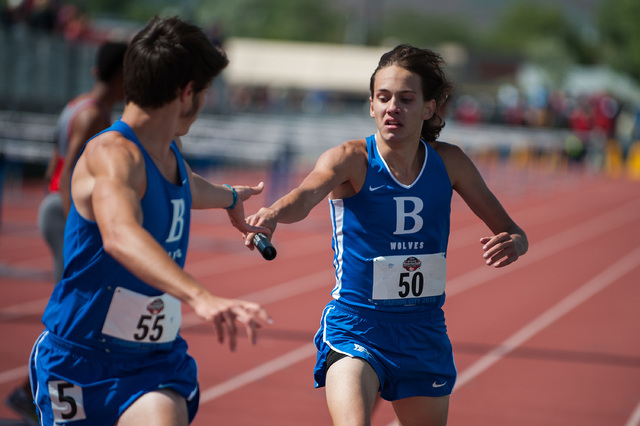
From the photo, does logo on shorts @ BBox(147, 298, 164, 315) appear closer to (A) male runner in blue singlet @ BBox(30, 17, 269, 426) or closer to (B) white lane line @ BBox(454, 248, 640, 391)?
(A) male runner in blue singlet @ BBox(30, 17, 269, 426)

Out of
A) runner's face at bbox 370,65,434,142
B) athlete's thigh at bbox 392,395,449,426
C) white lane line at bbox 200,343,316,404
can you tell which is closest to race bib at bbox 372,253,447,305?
athlete's thigh at bbox 392,395,449,426

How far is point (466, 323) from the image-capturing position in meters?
9.00

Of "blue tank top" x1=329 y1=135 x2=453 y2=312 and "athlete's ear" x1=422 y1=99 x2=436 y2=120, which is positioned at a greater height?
"athlete's ear" x1=422 y1=99 x2=436 y2=120

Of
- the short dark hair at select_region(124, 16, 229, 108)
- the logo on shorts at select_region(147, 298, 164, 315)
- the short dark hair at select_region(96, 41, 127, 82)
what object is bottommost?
the logo on shorts at select_region(147, 298, 164, 315)

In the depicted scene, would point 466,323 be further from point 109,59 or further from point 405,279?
point 405,279

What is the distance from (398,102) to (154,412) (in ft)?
5.52

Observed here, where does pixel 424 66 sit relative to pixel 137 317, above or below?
above

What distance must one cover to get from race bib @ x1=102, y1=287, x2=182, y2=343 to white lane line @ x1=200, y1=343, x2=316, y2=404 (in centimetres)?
336

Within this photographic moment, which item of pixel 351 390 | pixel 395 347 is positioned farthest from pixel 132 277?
pixel 395 347

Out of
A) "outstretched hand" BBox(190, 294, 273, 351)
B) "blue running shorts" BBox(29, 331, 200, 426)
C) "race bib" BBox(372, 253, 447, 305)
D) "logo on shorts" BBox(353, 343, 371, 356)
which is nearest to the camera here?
"outstretched hand" BBox(190, 294, 273, 351)

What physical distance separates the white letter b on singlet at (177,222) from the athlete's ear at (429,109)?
1.37 meters

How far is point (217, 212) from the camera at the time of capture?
1656 centimetres

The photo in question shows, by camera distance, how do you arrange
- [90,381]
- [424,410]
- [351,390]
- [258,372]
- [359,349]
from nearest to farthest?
[90,381] → [351,390] → [359,349] → [424,410] → [258,372]

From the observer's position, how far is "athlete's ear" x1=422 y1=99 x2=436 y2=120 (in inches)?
153
